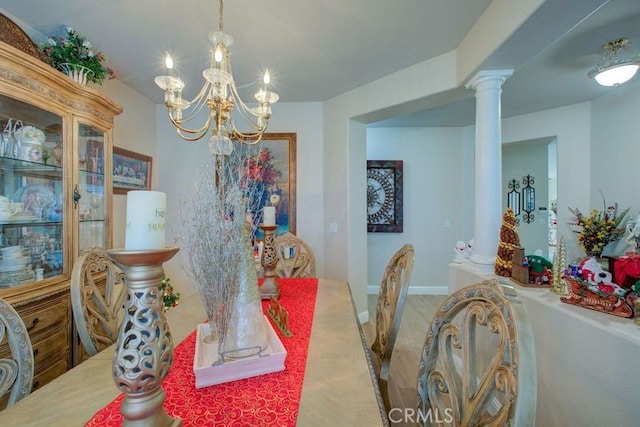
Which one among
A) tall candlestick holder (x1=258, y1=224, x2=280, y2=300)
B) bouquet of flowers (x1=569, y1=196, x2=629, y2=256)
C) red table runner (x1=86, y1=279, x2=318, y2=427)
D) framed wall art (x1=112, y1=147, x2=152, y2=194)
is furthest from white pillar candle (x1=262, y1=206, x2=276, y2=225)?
bouquet of flowers (x1=569, y1=196, x2=629, y2=256)

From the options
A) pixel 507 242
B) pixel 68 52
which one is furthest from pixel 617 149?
pixel 68 52

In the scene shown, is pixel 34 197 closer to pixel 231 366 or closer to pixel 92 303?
pixel 92 303

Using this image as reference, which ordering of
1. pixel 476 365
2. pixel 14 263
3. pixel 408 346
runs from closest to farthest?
pixel 476 365
pixel 14 263
pixel 408 346

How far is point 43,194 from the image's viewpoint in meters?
1.69

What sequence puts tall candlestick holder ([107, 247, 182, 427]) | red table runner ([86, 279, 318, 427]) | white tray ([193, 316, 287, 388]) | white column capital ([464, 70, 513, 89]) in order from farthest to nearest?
white column capital ([464, 70, 513, 89])
white tray ([193, 316, 287, 388])
red table runner ([86, 279, 318, 427])
tall candlestick holder ([107, 247, 182, 427])

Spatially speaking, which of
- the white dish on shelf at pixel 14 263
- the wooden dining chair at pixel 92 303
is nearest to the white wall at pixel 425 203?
the wooden dining chair at pixel 92 303

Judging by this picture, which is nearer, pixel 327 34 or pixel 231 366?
pixel 231 366

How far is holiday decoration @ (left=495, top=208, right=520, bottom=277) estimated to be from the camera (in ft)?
6.03

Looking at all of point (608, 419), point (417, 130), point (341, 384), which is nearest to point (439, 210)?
point (417, 130)

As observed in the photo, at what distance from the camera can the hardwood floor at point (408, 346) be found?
6.39ft

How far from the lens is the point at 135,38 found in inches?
80.4

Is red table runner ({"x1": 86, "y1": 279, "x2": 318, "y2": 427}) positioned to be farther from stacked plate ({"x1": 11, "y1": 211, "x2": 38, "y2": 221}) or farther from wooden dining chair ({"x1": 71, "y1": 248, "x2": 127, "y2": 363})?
stacked plate ({"x1": 11, "y1": 211, "x2": 38, "y2": 221})

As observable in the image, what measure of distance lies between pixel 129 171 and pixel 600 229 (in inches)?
192

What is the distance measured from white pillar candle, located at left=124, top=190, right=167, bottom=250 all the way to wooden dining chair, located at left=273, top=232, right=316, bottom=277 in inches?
65.9
